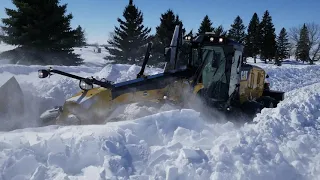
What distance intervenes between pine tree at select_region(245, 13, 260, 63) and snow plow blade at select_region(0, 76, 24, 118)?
1795 inches

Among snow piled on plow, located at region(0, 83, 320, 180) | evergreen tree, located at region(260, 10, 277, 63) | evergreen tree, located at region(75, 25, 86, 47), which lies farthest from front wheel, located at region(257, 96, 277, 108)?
evergreen tree, located at region(260, 10, 277, 63)

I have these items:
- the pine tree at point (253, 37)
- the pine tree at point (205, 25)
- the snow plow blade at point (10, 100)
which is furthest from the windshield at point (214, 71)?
the pine tree at point (253, 37)

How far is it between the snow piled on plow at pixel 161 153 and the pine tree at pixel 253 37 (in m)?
46.5

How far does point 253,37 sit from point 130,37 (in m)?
30.1

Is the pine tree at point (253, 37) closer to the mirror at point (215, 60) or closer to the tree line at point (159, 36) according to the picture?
the tree line at point (159, 36)

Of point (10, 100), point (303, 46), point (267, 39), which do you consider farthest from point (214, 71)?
point (303, 46)

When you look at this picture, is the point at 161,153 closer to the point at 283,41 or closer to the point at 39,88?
the point at 39,88

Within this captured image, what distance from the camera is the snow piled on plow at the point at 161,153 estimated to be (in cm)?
365

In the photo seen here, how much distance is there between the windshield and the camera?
7.49 m

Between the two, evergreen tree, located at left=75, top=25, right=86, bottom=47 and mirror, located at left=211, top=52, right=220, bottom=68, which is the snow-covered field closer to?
mirror, located at left=211, top=52, right=220, bottom=68

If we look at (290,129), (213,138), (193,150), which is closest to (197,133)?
(213,138)

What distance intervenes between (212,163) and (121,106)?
310 centimetres

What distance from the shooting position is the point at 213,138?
16.1ft

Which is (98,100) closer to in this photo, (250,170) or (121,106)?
(121,106)
